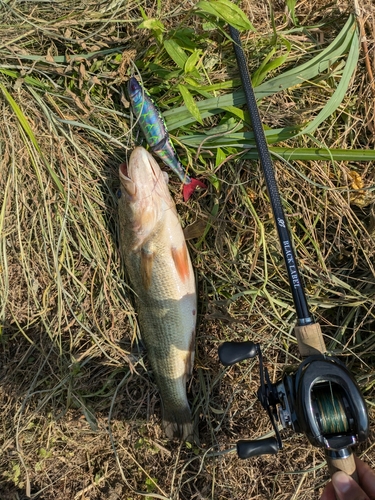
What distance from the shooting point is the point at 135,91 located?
2443 mm

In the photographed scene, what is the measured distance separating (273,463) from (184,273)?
1.51 m

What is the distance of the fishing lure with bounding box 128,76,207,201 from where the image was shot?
8.05ft

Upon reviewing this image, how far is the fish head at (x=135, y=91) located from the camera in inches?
95.9

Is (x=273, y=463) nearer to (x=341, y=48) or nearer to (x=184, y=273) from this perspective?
(x=184, y=273)

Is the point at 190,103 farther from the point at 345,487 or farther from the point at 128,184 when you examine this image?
the point at 345,487

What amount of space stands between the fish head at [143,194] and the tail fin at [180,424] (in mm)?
1194

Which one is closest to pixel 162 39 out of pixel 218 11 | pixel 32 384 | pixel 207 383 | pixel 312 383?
pixel 218 11

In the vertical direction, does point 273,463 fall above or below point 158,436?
below

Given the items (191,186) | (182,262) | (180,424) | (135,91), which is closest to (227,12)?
(135,91)

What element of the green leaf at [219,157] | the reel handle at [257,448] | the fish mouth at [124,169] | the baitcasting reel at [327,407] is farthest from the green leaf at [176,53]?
the reel handle at [257,448]

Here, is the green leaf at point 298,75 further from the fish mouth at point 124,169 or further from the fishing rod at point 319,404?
the fishing rod at point 319,404

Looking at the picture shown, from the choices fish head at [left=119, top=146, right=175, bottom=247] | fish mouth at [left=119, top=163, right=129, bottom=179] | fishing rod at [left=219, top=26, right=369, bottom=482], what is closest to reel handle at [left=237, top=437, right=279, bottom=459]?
fishing rod at [left=219, top=26, right=369, bottom=482]

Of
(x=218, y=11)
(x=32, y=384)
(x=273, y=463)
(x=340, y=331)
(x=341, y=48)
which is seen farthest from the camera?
(x=32, y=384)

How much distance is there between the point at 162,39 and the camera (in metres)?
2.37
